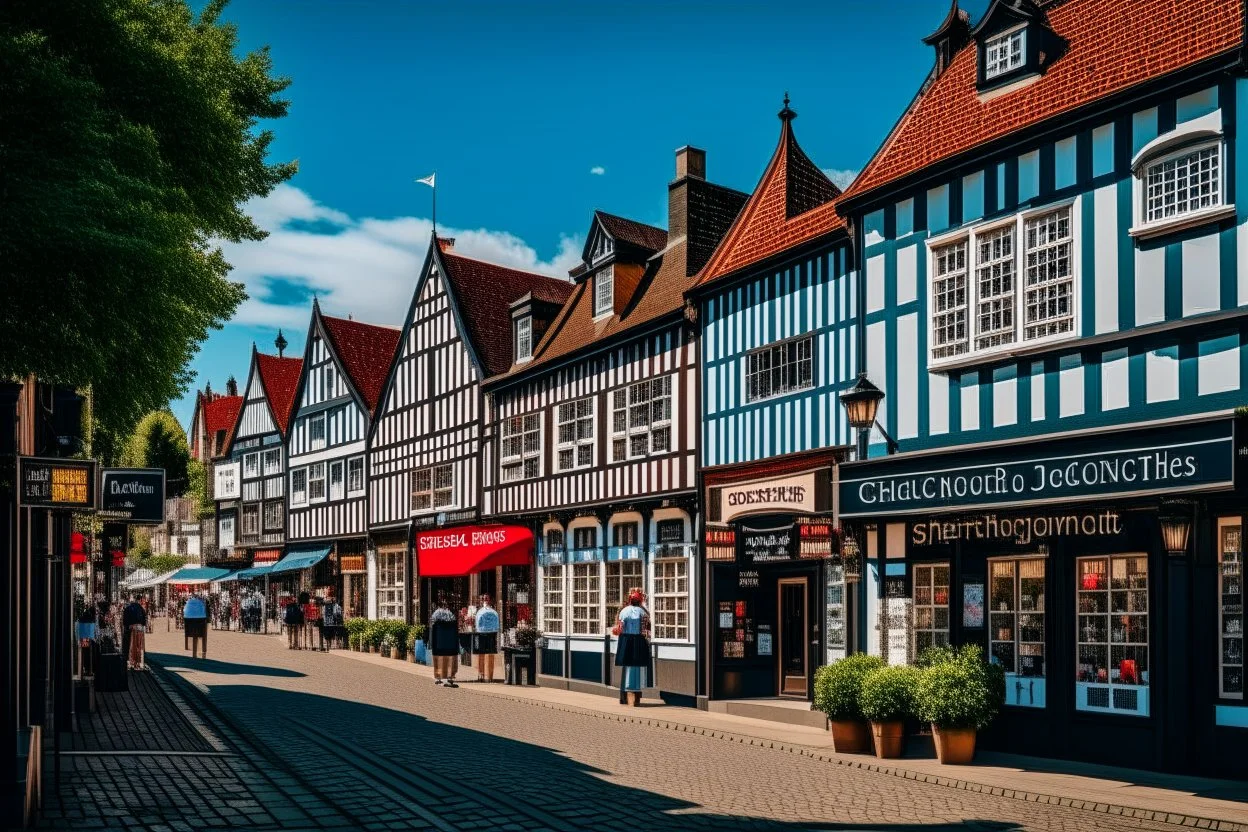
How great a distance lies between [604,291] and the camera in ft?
88.9

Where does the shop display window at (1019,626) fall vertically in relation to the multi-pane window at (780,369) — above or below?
below

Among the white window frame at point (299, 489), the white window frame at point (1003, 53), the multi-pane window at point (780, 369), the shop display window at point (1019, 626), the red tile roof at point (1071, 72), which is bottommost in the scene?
the shop display window at point (1019, 626)

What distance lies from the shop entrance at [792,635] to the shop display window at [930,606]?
4.56 meters

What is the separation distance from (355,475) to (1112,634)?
98.7 ft

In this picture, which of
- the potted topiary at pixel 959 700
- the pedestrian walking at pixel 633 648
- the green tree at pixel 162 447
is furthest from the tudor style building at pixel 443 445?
the green tree at pixel 162 447

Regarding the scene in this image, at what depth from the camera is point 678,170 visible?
Answer: 83.7 feet

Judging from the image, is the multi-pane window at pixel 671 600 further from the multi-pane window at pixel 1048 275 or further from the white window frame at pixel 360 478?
the white window frame at pixel 360 478

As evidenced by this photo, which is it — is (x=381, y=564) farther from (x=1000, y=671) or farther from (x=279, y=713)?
(x=1000, y=671)

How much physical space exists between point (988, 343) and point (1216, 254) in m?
3.04

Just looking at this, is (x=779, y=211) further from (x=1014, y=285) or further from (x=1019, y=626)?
(x=1019, y=626)

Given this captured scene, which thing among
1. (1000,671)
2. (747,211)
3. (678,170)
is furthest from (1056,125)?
(678,170)

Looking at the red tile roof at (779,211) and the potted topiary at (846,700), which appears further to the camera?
the red tile roof at (779,211)

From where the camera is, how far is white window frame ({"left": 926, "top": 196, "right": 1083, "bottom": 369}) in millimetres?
14047

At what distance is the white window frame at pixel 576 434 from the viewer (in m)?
26.0
